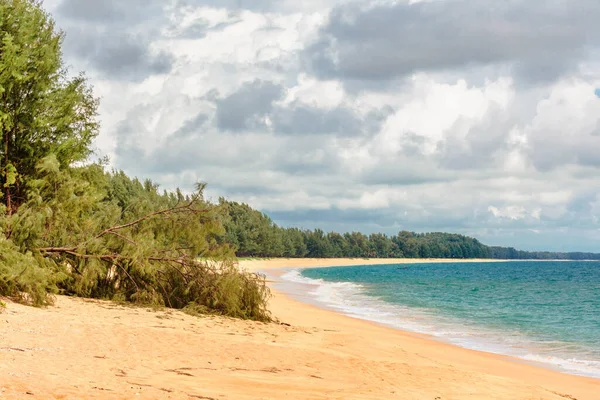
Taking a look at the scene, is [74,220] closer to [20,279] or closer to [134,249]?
[134,249]

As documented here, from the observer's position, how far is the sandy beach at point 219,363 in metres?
8.55

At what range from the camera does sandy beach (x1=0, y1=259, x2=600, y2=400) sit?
337 inches

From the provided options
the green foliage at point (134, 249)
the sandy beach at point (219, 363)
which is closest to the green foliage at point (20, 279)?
the sandy beach at point (219, 363)

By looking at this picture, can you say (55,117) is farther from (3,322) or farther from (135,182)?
(135,182)

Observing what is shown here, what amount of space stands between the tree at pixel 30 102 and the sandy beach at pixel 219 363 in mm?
5819

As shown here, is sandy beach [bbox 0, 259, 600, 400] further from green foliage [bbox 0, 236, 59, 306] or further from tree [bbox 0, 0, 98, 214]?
tree [bbox 0, 0, 98, 214]

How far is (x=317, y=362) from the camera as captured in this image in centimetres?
1235

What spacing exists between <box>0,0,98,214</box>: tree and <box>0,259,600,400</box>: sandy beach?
582cm

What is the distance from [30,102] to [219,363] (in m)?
14.0

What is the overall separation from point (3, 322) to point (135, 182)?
214ft

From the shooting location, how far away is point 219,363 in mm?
11219

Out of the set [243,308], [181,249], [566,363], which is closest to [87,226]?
[181,249]

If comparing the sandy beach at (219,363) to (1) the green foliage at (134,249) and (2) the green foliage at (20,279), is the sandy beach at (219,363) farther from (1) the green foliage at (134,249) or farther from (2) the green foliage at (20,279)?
(1) the green foliage at (134,249)

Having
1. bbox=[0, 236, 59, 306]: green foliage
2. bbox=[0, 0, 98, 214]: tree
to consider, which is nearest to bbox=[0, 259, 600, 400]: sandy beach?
bbox=[0, 236, 59, 306]: green foliage
